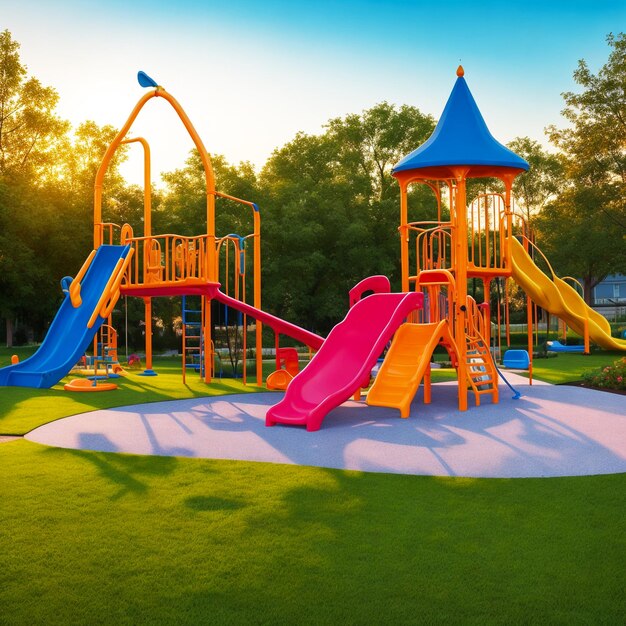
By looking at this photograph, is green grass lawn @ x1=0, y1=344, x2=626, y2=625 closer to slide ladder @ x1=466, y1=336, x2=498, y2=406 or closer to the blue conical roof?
slide ladder @ x1=466, y1=336, x2=498, y2=406

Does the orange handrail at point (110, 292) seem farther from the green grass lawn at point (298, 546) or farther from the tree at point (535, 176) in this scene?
the tree at point (535, 176)

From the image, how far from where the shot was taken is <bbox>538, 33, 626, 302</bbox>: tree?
3991cm

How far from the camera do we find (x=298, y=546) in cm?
551

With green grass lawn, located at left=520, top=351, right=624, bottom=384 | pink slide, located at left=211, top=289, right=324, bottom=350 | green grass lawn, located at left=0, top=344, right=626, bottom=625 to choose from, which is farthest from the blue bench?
green grass lawn, located at left=0, top=344, right=626, bottom=625

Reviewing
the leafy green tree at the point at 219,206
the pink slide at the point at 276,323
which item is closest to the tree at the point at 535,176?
the leafy green tree at the point at 219,206

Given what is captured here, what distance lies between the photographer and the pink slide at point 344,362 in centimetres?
1139

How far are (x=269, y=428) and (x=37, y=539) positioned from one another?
5.57 metres

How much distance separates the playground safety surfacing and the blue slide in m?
4.04

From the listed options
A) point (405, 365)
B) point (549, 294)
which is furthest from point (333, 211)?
point (405, 365)

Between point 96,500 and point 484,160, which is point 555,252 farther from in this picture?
point 96,500

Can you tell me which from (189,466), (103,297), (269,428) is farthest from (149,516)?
(103,297)

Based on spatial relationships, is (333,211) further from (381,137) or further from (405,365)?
(405,365)

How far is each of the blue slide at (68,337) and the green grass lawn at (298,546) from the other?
8885 millimetres

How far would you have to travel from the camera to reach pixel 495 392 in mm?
13898
